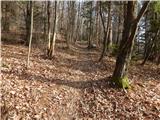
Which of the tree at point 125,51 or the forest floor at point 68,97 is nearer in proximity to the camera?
the forest floor at point 68,97

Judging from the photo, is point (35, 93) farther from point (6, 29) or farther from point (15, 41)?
point (6, 29)

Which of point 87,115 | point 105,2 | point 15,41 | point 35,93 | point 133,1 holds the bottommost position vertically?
point 87,115

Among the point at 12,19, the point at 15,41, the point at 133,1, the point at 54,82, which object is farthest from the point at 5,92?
the point at 12,19

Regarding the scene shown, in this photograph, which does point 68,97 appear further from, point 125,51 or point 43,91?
point 125,51

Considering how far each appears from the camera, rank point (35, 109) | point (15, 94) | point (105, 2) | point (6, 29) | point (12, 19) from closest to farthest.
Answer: point (35, 109)
point (15, 94)
point (105, 2)
point (6, 29)
point (12, 19)

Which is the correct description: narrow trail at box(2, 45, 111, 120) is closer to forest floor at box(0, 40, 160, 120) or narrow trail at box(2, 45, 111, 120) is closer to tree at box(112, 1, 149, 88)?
forest floor at box(0, 40, 160, 120)

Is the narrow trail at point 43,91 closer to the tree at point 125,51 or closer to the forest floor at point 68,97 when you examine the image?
the forest floor at point 68,97

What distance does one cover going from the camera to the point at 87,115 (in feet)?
26.3

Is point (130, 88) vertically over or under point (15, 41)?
under

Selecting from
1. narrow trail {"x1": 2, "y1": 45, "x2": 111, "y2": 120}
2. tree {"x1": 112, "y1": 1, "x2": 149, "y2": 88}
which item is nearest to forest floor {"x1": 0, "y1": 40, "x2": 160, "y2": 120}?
narrow trail {"x1": 2, "y1": 45, "x2": 111, "y2": 120}

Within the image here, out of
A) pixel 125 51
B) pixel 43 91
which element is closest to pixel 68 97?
pixel 43 91

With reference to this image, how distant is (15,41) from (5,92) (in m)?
16.3

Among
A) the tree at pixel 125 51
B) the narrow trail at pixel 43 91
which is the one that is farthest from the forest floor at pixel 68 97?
the tree at pixel 125 51

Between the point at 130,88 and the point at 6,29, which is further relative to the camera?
the point at 6,29
